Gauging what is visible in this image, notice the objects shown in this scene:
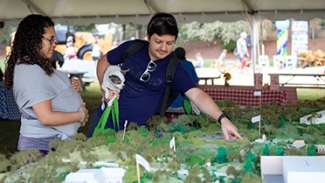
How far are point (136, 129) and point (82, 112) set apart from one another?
9.3 inches

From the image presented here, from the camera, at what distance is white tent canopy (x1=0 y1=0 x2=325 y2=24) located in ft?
24.7

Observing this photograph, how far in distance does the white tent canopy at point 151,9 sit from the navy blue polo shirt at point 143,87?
553cm

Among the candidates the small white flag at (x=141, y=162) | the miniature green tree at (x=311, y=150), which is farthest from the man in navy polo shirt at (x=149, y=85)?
the small white flag at (x=141, y=162)

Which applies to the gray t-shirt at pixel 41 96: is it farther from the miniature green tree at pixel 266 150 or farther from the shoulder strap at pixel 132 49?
the miniature green tree at pixel 266 150

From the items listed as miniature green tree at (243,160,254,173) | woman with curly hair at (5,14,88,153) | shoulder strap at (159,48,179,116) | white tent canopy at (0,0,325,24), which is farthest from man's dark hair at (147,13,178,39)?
white tent canopy at (0,0,325,24)

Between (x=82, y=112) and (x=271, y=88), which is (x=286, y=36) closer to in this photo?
(x=271, y=88)

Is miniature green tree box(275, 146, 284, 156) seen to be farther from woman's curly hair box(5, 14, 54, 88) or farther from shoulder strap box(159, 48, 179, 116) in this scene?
woman's curly hair box(5, 14, 54, 88)

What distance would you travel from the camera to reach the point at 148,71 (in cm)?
226

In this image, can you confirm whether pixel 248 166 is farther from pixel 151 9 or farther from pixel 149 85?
pixel 151 9

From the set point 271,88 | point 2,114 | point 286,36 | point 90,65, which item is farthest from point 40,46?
point 286,36

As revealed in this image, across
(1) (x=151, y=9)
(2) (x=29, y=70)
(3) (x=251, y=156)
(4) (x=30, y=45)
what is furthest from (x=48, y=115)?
(1) (x=151, y=9)

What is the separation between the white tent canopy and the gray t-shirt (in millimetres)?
5832

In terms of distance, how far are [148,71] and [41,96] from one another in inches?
20.5

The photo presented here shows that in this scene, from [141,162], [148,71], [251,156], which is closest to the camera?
[141,162]
